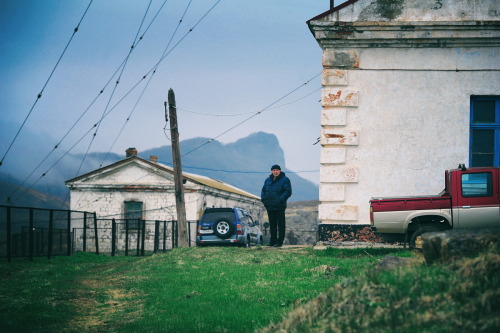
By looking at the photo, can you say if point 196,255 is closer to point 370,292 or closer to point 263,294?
point 263,294

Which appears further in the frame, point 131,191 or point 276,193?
point 131,191

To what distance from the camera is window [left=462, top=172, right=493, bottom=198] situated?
33.4 ft

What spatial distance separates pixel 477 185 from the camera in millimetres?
10227

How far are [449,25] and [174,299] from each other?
879cm

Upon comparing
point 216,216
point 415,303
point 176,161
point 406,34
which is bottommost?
point 216,216

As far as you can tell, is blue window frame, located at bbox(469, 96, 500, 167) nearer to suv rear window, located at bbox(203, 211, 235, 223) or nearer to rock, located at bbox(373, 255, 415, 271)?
rock, located at bbox(373, 255, 415, 271)

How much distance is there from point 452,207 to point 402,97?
3.42 meters

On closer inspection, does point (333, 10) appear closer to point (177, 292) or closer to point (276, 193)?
point (276, 193)

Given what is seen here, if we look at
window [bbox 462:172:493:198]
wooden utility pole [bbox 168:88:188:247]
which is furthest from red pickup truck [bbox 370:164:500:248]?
wooden utility pole [bbox 168:88:188:247]

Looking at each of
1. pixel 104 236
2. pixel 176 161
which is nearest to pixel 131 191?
pixel 104 236

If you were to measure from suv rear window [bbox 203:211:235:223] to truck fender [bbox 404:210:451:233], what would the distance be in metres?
12.1

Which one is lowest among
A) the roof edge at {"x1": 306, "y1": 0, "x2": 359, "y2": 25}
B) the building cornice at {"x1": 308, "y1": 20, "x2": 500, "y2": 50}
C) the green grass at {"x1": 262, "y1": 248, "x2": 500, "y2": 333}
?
the green grass at {"x1": 262, "y1": 248, "x2": 500, "y2": 333}

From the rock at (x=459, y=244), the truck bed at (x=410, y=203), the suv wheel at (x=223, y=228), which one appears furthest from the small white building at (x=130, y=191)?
the rock at (x=459, y=244)

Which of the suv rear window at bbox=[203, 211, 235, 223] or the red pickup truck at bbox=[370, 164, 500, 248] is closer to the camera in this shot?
the red pickup truck at bbox=[370, 164, 500, 248]
